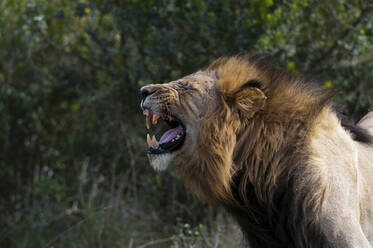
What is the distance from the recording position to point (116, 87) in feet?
20.4

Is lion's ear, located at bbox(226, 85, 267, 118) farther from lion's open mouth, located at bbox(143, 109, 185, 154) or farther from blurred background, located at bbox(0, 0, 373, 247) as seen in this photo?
blurred background, located at bbox(0, 0, 373, 247)

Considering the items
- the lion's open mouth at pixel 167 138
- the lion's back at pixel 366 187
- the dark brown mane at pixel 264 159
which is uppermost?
the lion's open mouth at pixel 167 138

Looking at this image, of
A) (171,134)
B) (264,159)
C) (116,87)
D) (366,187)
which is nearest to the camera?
(264,159)

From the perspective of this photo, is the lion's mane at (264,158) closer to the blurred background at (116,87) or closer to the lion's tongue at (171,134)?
the lion's tongue at (171,134)

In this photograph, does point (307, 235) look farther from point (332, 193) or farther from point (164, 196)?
point (164, 196)

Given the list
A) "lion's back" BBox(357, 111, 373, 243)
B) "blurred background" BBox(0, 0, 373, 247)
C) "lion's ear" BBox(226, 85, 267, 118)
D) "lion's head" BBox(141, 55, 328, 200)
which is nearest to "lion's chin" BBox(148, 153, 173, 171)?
"lion's head" BBox(141, 55, 328, 200)

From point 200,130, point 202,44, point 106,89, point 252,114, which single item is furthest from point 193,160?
point 106,89

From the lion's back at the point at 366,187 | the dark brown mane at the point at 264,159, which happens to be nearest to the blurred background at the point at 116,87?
the dark brown mane at the point at 264,159

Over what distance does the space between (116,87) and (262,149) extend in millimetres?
3433

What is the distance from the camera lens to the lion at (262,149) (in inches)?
115

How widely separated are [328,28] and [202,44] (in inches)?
55.8

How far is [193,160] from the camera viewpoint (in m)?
3.04

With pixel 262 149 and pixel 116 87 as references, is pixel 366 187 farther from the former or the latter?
pixel 116 87

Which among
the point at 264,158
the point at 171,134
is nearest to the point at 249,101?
the point at 264,158
